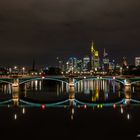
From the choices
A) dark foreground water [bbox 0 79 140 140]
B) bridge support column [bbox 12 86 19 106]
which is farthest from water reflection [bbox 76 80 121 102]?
dark foreground water [bbox 0 79 140 140]

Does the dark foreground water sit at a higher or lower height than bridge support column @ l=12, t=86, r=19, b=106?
lower

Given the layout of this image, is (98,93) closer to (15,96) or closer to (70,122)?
(15,96)

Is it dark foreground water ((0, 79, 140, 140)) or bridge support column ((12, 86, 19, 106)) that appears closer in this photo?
dark foreground water ((0, 79, 140, 140))

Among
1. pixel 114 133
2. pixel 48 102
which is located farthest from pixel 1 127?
pixel 48 102

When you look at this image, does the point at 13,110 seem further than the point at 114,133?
Yes

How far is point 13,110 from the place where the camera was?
4216cm

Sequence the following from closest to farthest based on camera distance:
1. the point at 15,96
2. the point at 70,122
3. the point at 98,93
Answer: the point at 70,122 < the point at 15,96 < the point at 98,93

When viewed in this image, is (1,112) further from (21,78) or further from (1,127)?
(21,78)

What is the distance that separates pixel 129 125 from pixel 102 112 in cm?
912

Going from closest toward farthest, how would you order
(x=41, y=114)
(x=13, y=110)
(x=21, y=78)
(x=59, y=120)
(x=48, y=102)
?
(x=59, y=120) < (x=41, y=114) < (x=13, y=110) < (x=48, y=102) < (x=21, y=78)

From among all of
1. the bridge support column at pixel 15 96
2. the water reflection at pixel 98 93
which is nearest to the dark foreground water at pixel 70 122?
the bridge support column at pixel 15 96

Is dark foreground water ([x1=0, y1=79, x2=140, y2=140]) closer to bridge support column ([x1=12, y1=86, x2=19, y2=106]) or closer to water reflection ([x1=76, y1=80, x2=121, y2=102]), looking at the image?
bridge support column ([x1=12, y1=86, x2=19, y2=106])

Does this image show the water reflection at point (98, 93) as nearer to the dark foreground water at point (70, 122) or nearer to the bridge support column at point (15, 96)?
the bridge support column at point (15, 96)

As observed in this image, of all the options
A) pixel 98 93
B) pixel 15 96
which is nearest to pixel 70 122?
pixel 15 96
